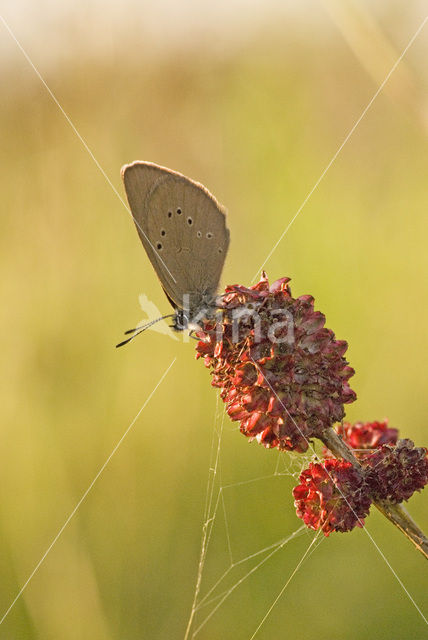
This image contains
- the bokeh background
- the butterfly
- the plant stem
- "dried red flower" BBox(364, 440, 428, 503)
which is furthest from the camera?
the bokeh background

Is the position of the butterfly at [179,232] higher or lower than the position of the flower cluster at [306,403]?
higher

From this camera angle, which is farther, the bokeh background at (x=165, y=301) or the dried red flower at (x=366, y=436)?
the bokeh background at (x=165, y=301)

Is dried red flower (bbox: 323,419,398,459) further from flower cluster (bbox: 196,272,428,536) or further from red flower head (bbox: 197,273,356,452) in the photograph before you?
red flower head (bbox: 197,273,356,452)

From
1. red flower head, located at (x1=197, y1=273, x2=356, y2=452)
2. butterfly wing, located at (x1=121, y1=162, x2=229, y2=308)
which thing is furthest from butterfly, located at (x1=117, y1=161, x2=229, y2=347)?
red flower head, located at (x1=197, y1=273, x2=356, y2=452)

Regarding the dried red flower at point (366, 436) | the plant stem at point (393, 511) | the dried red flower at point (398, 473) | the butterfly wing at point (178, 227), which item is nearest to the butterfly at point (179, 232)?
the butterfly wing at point (178, 227)

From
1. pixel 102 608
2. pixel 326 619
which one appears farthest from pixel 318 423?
pixel 102 608

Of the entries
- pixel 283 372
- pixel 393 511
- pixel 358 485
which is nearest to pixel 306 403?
pixel 283 372

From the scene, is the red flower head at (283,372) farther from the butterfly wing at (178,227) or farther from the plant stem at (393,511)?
the butterfly wing at (178,227)
